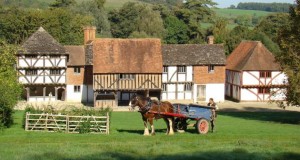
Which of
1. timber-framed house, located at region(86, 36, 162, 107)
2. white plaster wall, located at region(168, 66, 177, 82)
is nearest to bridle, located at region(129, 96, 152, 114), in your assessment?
timber-framed house, located at region(86, 36, 162, 107)

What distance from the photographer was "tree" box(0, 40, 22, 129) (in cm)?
3038

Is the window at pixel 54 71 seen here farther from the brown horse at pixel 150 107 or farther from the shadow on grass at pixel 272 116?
the brown horse at pixel 150 107

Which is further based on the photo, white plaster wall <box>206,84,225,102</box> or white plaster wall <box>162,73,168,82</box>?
white plaster wall <box>206,84,225,102</box>

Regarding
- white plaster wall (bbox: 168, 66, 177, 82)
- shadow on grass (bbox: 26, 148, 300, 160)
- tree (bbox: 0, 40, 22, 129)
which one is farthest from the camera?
white plaster wall (bbox: 168, 66, 177, 82)

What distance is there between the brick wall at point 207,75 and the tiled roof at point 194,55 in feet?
1.96

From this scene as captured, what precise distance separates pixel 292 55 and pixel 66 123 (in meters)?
17.6

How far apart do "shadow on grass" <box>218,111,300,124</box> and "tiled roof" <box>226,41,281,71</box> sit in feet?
37.1

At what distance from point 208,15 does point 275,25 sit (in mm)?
25903

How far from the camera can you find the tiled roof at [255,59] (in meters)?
58.0

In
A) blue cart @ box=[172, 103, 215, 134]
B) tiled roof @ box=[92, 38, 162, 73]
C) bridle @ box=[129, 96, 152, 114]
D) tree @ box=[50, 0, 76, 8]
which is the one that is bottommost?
blue cart @ box=[172, 103, 215, 134]

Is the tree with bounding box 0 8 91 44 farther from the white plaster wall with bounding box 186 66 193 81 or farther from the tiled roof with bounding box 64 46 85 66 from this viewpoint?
the white plaster wall with bounding box 186 66 193 81

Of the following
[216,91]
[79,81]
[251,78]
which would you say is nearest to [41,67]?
[79,81]

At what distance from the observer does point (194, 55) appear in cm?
5722

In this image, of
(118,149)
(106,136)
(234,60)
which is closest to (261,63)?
(234,60)
